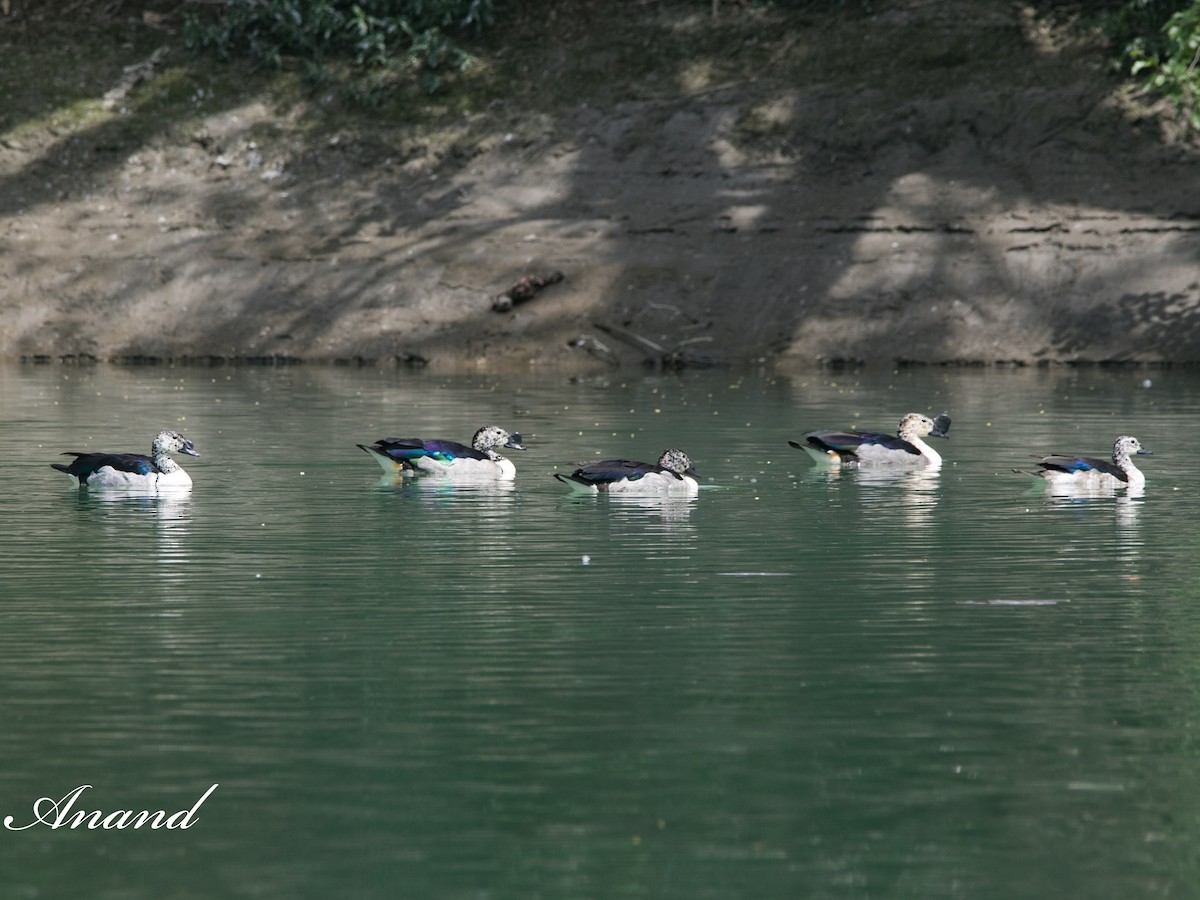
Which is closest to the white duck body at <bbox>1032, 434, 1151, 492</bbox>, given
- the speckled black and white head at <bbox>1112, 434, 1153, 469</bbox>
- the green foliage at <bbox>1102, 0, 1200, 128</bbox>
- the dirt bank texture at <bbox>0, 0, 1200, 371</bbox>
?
the speckled black and white head at <bbox>1112, 434, 1153, 469</bbox>

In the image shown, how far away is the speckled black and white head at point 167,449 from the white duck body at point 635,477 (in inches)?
138

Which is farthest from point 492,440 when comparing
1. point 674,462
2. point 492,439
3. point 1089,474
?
point 1089,474

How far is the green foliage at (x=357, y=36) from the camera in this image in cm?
5019

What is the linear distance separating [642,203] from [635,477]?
2631cm

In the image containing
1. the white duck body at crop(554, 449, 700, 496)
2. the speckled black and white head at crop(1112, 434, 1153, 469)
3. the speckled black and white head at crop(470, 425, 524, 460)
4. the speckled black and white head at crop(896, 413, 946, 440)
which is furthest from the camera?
the speckled black and white head at crop(896, 413, 946, 440)

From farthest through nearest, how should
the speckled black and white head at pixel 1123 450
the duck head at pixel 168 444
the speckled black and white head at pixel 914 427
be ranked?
the speckled black and white head at pixel 914 427
the speckled black and white head at pixel 1123 450
the duck head at pixel 168 444

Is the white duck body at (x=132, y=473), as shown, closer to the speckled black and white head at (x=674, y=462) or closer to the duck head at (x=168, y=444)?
the duck head at (x=168, y=444)

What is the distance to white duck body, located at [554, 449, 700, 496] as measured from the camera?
19203 mm

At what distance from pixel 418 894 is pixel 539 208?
38.3 meters

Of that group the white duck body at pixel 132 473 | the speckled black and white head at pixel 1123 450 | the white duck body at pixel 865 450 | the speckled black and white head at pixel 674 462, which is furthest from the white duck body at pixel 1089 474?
the white duck body at pixel 132 473

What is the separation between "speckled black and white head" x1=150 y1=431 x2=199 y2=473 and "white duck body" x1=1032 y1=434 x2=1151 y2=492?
26.1 ft

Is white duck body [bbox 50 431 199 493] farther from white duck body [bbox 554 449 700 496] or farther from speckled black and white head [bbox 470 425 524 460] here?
white duck body [bbox 554 449 700 496]

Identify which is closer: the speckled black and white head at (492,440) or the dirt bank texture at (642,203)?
the speckled black and white head at (492,440)

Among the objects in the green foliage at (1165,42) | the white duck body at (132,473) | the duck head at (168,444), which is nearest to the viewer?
the white duck body at (132,473)
